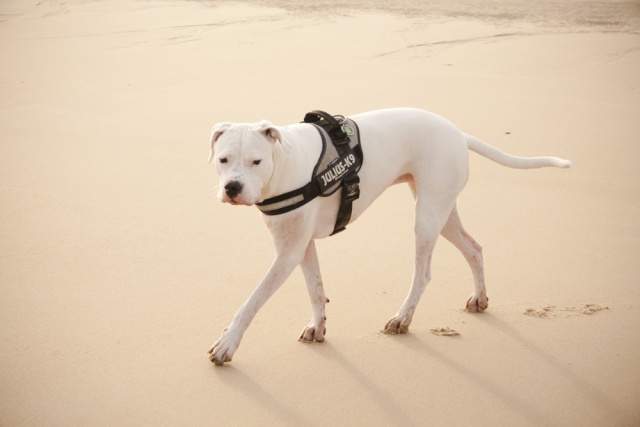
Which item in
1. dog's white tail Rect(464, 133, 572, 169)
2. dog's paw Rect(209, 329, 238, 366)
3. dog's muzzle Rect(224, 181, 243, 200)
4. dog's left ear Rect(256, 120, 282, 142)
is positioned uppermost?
Result: dog's left ear Rect(256, 120, 282, 142)

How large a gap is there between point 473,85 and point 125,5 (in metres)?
8.81

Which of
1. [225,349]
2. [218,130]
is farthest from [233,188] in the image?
[225,349]

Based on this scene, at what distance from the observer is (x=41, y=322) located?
3904mm

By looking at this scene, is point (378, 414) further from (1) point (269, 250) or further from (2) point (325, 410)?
(1) point (269, 250)

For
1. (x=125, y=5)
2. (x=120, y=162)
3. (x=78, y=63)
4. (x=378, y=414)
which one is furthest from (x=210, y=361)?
(x=125, y=5)

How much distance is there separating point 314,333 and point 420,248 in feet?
2.69

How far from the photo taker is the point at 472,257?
14.0 ft

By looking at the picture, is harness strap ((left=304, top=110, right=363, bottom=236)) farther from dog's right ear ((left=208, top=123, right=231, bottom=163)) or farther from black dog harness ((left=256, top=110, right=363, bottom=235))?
dog's right ear ((left=208, top=123, right=231, bottom=163))

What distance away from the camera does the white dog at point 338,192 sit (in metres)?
3.32

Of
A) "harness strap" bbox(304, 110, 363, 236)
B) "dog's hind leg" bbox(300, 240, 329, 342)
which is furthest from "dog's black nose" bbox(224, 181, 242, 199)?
"dog's hind leg" bbox(300, 240, 329, 342)

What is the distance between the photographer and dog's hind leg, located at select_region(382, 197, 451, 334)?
3982 millimetres

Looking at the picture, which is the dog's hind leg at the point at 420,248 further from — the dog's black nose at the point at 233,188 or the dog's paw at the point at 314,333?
the dog's black nose at the point at 233,188

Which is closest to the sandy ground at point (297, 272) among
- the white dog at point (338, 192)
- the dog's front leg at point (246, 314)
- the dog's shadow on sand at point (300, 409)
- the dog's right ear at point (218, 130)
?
the dog's shadow on sand at point (300, 409)

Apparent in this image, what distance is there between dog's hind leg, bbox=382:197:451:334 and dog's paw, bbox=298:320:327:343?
1.34 ft
